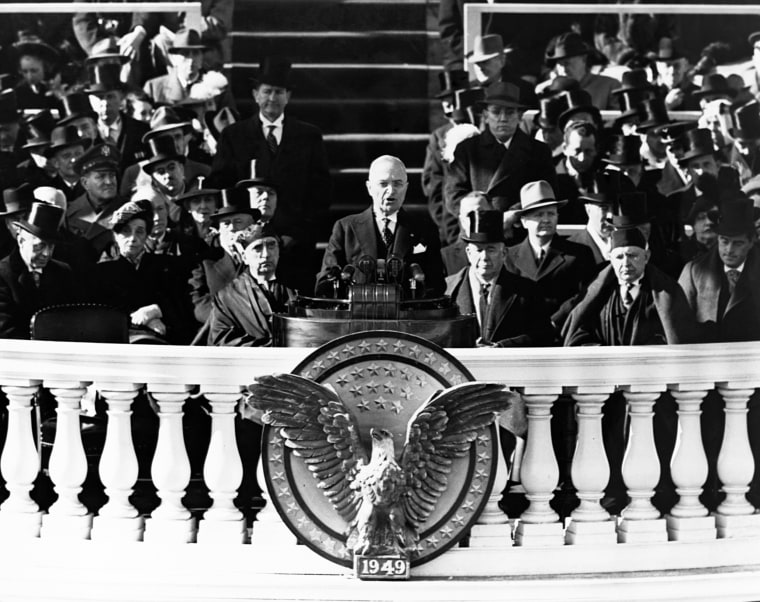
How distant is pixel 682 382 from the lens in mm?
8586

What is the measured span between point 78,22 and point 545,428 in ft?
18.7

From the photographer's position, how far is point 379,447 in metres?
8.56

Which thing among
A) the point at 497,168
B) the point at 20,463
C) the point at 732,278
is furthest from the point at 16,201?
the point at 732,278

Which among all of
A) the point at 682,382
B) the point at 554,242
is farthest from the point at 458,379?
the point at 554,242

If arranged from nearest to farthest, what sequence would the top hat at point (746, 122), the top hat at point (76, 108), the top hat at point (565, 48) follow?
the top hat at point (746, 122) < the top hat at point (76, 108) < the top hat at point (565, 48)

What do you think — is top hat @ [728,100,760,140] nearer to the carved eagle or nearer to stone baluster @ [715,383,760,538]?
stone baluster @ [715,383,760,538]

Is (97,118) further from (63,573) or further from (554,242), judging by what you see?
(63,573)

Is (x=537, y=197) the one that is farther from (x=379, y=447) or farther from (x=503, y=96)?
(x=379, y=447)

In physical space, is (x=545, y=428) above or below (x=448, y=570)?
above

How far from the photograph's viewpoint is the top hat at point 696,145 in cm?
1162

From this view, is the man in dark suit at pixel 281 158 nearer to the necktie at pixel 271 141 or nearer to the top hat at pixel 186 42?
the necktie at pixel 271 141

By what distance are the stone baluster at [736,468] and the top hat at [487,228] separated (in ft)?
7.08

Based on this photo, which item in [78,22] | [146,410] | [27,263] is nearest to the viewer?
[146,410]

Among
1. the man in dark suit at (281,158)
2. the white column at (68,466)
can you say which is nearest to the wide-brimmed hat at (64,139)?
the man in dark suit at (281,158)
